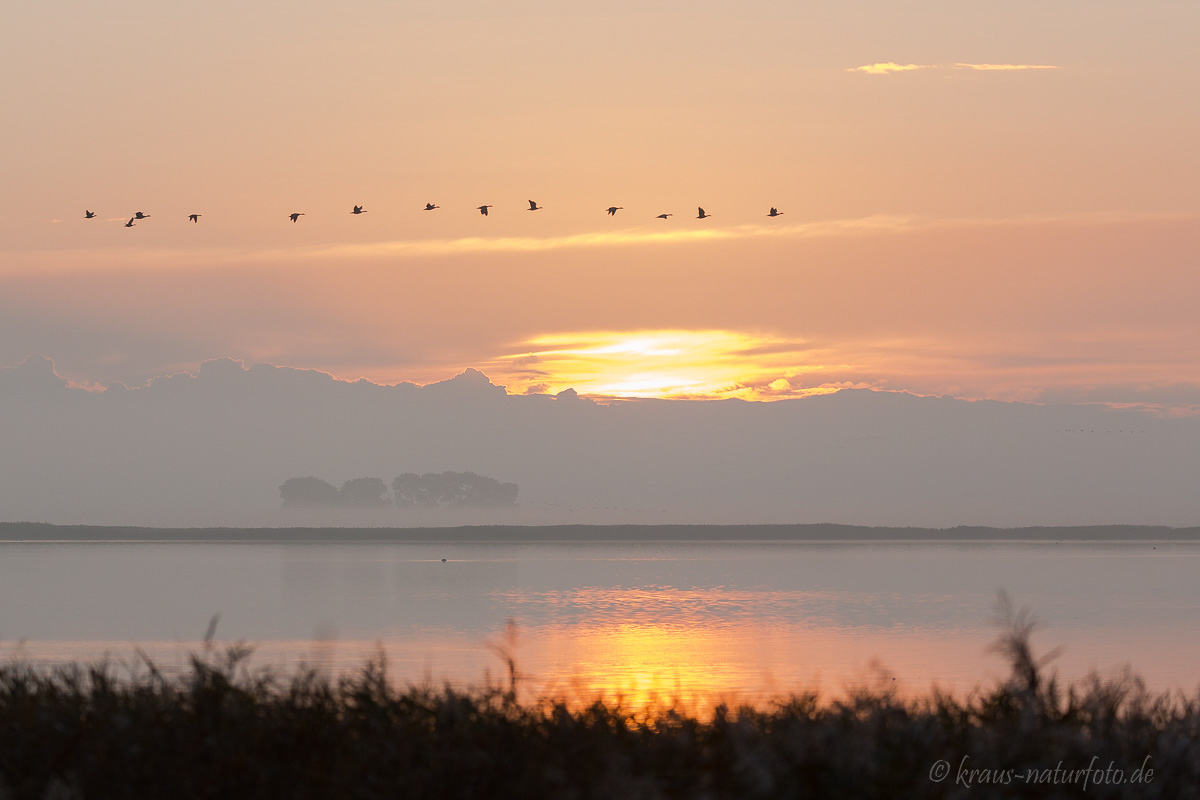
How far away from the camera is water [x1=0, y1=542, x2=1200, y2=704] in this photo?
45.1 m

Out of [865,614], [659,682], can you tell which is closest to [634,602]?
[865,614]

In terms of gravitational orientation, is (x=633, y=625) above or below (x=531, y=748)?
above

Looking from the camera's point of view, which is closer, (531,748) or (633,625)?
(531,748)

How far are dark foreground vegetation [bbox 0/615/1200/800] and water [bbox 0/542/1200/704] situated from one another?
6.43 ft

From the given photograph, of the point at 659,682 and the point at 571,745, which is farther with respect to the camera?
the point at 659,682

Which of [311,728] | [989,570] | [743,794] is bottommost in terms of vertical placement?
[743,794]

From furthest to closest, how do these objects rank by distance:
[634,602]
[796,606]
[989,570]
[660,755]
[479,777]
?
1. [989,570]
2. [634,602]
3. [796,606]
4. [660,755]
5. [479,777]

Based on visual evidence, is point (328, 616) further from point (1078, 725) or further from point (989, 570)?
point (989, 570)

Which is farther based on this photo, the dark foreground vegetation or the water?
the water

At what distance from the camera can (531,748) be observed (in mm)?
16422

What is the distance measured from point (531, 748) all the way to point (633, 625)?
55265 mm

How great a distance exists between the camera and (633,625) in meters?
71.1

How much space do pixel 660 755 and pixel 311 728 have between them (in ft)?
15.9

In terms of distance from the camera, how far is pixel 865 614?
78.8m
